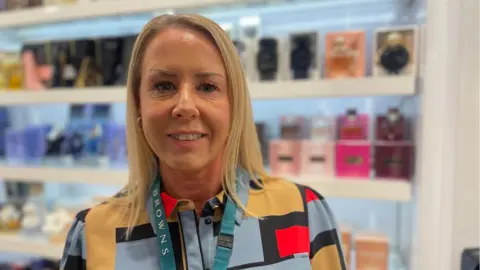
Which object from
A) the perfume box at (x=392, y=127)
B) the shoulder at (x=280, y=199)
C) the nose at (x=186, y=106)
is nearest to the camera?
the nose at (x=186, y=106)

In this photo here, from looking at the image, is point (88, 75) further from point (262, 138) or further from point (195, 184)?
point (195, 184)

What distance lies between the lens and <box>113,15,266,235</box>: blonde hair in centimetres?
78

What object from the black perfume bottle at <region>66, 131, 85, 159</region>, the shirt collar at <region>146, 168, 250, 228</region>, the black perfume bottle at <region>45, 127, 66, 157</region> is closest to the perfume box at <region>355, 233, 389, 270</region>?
the shirt collar at <region>146, 168, 250, 228</region>

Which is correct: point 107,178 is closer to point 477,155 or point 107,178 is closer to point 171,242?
point 171,242

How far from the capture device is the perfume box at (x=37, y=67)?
5.75ft

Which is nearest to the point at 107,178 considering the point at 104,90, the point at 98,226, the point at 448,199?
the point at 104,90

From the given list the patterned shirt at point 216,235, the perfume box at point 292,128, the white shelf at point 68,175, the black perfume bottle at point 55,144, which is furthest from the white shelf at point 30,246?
the perfume box at point 292,128

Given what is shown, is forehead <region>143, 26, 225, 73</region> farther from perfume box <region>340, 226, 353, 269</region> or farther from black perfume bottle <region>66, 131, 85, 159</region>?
black perfume bottle <region>66, 131, 85, 159</region>

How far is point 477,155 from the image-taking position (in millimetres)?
1138

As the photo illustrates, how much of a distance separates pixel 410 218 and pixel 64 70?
147 cm

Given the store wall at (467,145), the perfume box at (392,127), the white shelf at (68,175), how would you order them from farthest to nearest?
the white shelf at (68,175) < the perfume box at (392,127) < the store wall at (467,145)

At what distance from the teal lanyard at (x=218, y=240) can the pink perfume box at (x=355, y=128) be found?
74 centimetres

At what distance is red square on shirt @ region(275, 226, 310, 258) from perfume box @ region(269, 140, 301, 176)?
60 cm

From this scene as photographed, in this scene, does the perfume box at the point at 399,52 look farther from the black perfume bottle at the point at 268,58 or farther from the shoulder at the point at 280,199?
the shoulder at the point at 280,199
